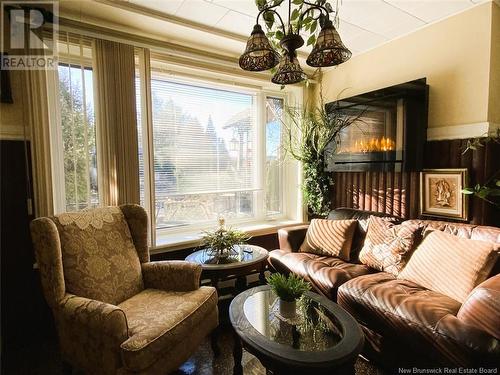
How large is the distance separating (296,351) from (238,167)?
2458 mm

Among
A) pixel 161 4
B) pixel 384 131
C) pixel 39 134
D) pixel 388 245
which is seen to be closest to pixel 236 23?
pixel 161 4

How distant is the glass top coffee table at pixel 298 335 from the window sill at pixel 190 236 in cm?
117

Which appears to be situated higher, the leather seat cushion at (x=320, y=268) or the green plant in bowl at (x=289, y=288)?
the green plant in bowl at (x=289, y=288)

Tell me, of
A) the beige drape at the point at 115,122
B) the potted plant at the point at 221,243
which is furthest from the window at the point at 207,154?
the potted plant at the point at 221,243

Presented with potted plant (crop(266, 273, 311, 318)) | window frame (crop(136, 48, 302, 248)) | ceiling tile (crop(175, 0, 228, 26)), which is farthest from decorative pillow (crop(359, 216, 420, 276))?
ceiling tile (crop(175, 0, 228, 26))

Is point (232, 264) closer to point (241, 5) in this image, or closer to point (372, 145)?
point (372, 145)

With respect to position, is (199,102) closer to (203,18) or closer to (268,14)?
(203,18)

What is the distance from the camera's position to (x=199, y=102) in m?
3.15

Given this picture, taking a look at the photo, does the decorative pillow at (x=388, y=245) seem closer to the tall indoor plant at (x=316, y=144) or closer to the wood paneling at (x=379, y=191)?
the wood paneling at (x=379, y=191)

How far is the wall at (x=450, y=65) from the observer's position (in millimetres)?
2186

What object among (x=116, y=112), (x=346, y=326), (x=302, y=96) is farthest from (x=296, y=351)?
(x=302, y=96)

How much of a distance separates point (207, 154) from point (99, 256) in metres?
1.71

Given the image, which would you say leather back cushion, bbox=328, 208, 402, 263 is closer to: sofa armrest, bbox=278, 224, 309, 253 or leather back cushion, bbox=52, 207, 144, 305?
sofa armrest, bbox=278, 224, 309, 253

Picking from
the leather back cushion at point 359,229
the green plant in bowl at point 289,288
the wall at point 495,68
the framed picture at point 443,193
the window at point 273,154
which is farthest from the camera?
the window at point 273,154
